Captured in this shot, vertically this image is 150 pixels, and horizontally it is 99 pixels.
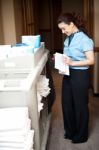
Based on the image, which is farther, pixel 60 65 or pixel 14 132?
pixel 60 65

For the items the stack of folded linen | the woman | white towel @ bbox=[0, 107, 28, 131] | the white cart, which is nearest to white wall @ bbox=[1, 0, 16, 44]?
the woman

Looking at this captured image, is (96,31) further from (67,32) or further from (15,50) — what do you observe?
(15,50)

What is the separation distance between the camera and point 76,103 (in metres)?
2.71

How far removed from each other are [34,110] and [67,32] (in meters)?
1.01

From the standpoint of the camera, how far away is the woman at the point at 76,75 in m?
2.52

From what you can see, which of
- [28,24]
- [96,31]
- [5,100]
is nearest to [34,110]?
[5,100]

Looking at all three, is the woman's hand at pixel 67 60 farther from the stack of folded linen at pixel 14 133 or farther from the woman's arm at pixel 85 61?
the stack of folded linen at pixel 14 133

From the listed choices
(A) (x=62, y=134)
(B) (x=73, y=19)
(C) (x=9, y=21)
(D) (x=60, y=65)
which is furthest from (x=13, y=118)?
(C) (x=9, y=21)

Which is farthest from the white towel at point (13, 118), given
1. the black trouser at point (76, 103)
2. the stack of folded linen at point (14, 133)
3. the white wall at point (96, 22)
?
the white wall at point (96, 22)

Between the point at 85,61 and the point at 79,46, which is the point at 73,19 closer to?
the point at 79,46

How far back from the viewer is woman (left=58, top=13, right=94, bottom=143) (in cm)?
252

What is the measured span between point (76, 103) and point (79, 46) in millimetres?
595

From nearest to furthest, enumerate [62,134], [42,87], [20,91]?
[20,91] < [42,87] < [62,134]

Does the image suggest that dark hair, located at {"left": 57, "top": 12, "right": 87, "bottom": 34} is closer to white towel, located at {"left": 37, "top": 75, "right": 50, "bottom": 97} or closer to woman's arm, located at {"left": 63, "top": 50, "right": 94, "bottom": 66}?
woman's arm, located at {"left": 63, "top": 50, "right": 94, "bottom": 66}
